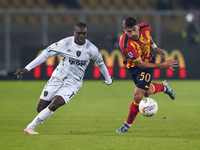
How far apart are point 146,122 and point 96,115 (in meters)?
1.40

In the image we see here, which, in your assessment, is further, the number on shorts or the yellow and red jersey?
the number on shorts

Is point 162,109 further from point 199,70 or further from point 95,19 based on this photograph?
point 95,19

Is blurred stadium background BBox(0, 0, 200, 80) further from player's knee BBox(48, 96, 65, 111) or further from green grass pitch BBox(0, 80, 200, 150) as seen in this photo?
player's knee BBox(48, 96, 65, 111)

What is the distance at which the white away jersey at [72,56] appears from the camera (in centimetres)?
689

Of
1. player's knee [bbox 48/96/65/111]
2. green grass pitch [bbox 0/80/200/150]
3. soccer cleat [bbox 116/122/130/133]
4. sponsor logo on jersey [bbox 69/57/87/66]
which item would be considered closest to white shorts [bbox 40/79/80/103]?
player's knee [bbox 48/96/65/111]

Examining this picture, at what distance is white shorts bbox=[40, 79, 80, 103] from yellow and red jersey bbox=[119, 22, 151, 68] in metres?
1.06

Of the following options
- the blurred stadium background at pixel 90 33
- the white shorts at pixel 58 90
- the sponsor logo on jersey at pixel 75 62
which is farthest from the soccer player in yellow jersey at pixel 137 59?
the blurred stadium background at pixel 90 33

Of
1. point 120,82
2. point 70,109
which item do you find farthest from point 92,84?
point 70,109

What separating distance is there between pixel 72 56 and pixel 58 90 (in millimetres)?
613

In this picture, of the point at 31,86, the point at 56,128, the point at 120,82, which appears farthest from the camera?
the point at 120,82

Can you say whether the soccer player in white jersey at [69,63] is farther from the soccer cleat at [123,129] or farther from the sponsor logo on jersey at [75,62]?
the soccer cleat at [123,129]

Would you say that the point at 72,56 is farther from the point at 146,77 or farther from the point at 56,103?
the point at 146,77

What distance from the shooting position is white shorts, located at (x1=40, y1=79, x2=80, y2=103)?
6837 mm

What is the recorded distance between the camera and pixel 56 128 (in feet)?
24.2
